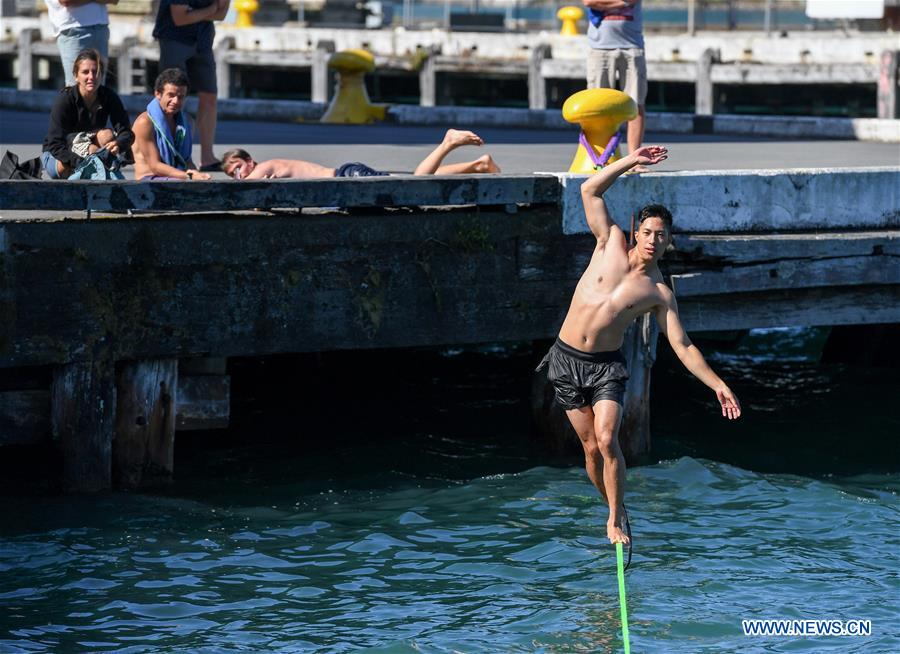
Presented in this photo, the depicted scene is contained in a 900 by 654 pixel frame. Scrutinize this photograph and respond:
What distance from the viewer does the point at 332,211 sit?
9852mm

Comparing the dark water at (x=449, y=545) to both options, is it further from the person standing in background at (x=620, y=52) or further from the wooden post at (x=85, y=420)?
the person standing in background at (x=620, y=52)

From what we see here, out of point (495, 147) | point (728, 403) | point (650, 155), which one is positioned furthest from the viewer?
point (495, 147)

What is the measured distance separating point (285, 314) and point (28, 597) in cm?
235

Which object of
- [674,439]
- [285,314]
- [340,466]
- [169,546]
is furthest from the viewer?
[674,439]

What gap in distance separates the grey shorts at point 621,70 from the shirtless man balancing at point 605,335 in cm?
388

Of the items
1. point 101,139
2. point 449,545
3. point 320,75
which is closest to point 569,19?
point 320,75

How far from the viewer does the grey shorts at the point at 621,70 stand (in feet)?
40.1

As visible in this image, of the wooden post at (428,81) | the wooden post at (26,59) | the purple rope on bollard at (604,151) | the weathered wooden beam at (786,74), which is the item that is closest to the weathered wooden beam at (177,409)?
the purple rope on bollard at (604,151)

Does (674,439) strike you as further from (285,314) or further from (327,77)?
(327,77)

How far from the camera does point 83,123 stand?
10789mm

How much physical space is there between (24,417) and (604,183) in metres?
3.72

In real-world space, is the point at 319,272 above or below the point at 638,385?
above

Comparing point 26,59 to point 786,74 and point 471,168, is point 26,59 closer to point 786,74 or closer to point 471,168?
point 786,74

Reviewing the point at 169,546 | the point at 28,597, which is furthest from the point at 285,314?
the point at 28,597
